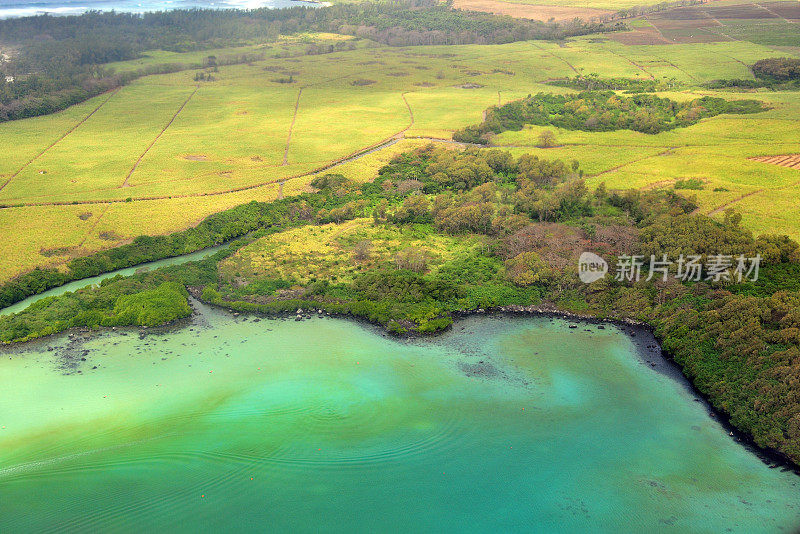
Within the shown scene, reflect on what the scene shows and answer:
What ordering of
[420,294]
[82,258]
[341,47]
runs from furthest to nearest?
[341,47]
[82,258]
[420,294]

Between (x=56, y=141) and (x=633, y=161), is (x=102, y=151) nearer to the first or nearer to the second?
(x=56, y=141)

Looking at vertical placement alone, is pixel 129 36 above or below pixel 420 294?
above

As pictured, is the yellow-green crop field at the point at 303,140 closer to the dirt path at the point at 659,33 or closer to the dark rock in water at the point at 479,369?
the dirt path at the point at 659,33

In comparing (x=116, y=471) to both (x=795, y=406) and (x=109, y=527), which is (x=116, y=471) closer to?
(x=109, y=527)

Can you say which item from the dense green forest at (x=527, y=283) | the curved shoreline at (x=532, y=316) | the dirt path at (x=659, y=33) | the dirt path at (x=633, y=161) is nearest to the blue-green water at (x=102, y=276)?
the dense green forest at (x=527, y=283)

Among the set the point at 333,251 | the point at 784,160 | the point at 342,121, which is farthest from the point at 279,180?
the point at 784,160

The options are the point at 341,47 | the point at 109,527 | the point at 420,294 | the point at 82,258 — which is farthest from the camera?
the point at 341,47

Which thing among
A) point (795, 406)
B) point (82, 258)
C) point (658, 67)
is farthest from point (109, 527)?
point (658, 67)
